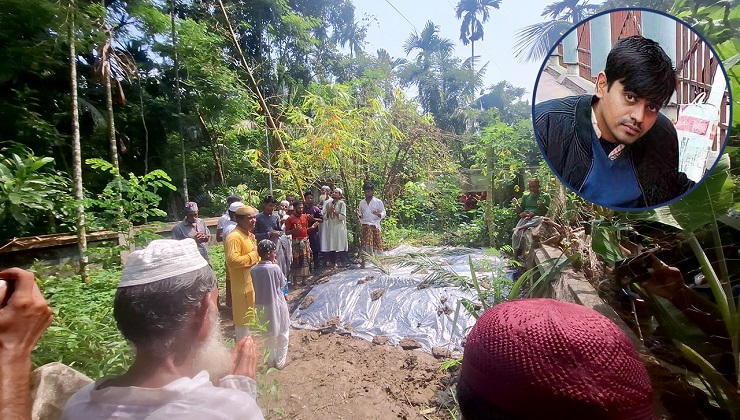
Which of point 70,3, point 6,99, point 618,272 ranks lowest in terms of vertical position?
point 618,272

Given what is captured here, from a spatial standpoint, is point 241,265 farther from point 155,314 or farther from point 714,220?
point 714,220

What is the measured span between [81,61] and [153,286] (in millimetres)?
4991

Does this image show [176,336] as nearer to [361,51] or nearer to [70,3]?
[70,3]

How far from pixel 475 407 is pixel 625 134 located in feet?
2.58

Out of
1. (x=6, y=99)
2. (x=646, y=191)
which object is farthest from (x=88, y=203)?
(x=646, y=191)

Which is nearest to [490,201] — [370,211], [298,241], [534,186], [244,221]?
[534,186]

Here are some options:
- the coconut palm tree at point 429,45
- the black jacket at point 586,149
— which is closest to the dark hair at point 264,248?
the black jacket at point 586,149

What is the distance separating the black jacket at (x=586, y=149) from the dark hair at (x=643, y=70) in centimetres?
6

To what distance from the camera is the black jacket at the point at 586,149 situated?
3.11 feet

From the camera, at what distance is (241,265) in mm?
3219

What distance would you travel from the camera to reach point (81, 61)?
455cm

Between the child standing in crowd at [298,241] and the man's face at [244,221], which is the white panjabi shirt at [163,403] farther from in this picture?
the child standing in crowd at [298,241]

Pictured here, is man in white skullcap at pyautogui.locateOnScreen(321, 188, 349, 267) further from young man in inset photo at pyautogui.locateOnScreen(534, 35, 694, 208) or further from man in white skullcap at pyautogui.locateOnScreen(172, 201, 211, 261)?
young man in inset photo at pyautogui.locateOnScreen(534, 35, 694, 208)

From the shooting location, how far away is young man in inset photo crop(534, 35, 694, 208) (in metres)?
0.92
